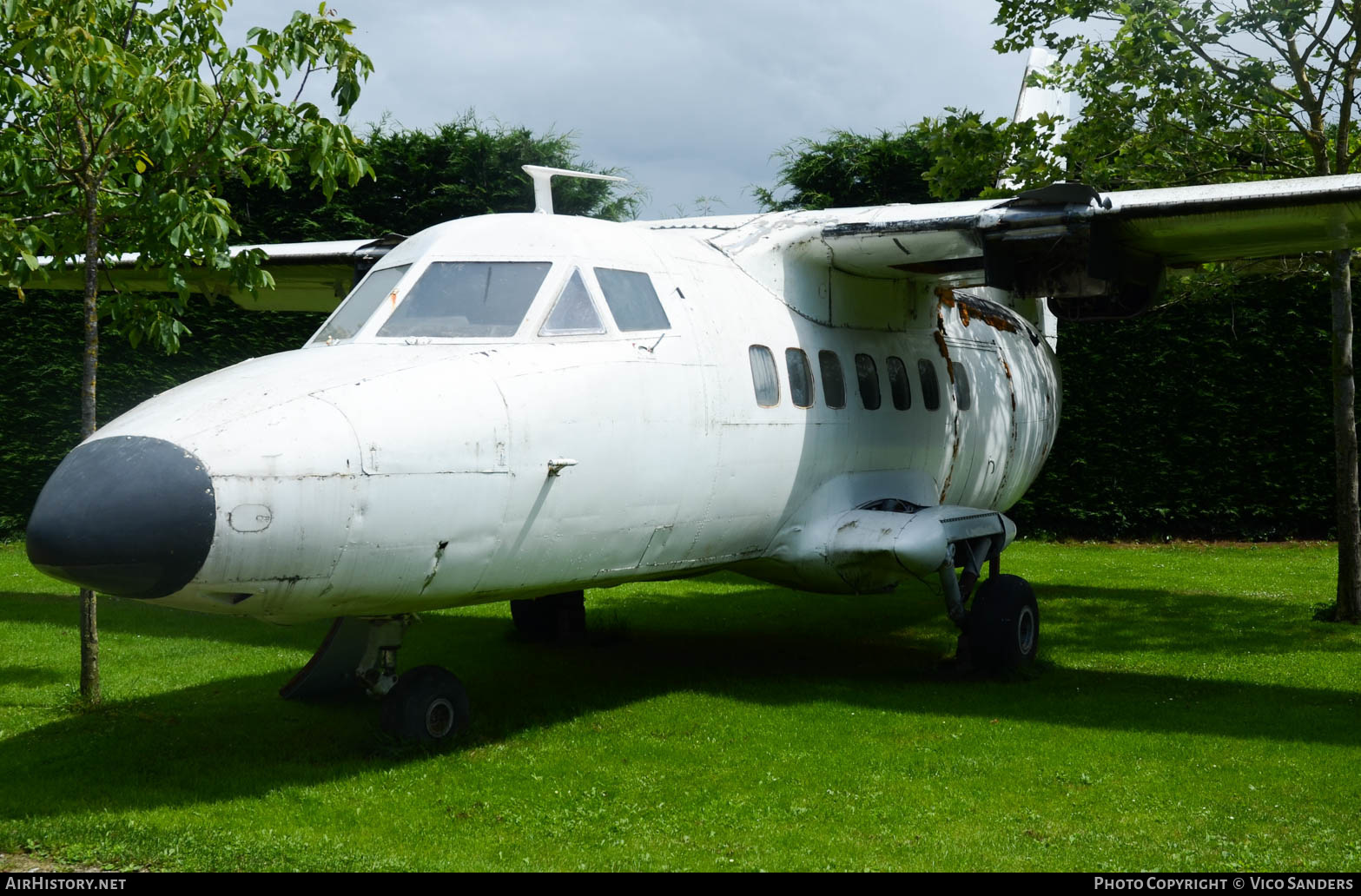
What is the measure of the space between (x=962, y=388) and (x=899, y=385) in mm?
1246

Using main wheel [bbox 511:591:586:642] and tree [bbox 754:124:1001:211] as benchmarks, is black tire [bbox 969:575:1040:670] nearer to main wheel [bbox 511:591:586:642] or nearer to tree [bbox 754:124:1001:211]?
main wheel [bbox 511:591:586:642]

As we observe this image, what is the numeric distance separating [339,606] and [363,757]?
1371mm

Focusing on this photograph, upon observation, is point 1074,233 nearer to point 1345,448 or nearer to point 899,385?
point 899,385

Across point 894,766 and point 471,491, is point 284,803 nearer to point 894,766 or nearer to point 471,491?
point 471,491

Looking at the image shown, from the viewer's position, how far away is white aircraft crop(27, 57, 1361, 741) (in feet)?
17.4

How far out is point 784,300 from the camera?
8.77 m

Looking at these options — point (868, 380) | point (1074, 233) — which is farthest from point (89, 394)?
point (1074, 233)

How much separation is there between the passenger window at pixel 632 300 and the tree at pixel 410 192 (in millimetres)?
11746

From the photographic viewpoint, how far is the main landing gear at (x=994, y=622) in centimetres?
907

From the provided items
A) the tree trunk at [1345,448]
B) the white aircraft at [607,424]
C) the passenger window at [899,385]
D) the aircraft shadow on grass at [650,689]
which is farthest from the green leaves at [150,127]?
the tree trunk at [1345,448]

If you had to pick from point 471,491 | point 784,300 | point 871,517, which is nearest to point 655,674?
point 871,517

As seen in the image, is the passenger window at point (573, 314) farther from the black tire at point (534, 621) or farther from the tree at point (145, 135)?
the black tire at point (534, 621)

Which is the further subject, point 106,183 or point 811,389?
point 106,183

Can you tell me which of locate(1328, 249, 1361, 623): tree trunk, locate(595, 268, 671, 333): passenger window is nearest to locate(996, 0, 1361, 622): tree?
locate(1328, 249, 1361, 623): tree trunk
